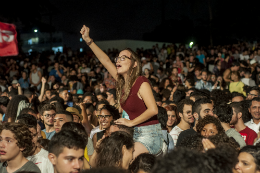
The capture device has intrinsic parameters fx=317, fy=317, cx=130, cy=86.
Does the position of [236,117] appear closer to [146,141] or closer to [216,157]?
[146,141]

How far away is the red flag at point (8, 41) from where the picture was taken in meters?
11.2

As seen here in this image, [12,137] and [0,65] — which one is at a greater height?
[0,65]

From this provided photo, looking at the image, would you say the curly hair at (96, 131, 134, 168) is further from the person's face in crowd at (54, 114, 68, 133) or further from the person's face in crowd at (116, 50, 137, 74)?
the person's face in crowd at (54, 114, 68, 133)

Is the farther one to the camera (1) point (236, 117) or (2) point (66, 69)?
(2) point (66, 69)

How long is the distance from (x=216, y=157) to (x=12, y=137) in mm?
2439

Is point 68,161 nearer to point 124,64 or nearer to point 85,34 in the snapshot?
Result: point 124,64

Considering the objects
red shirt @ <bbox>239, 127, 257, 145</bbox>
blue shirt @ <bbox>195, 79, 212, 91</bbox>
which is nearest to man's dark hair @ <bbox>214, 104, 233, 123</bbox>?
red shirt @ <bbox>239, 127, 257, 145</bbox>

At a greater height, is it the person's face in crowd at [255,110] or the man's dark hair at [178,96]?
the man's dark hair at [178,96]

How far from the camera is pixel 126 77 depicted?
3309 millimetres

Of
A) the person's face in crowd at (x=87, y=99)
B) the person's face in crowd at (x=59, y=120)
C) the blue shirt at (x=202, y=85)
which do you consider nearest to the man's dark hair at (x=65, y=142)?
the person's face in crowd at (x=59, y=120)

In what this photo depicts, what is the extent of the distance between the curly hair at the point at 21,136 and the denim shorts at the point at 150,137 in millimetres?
1279

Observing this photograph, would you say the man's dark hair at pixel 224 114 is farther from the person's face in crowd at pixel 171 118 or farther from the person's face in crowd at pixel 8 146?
the person's face in crowd at pixel 8 146

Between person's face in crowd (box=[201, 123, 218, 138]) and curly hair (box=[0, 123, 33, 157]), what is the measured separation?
2.22m

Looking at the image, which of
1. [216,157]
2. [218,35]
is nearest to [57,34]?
[218,35]
